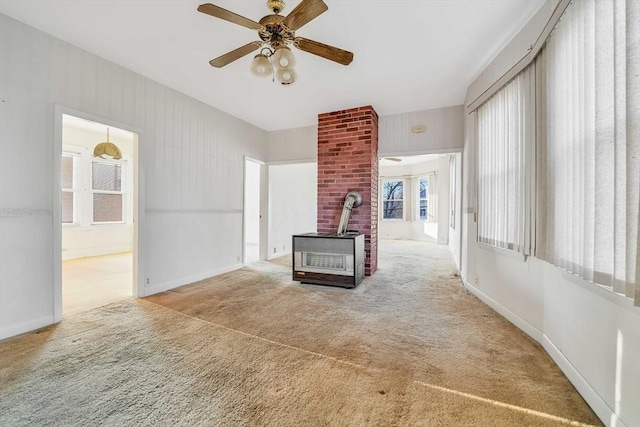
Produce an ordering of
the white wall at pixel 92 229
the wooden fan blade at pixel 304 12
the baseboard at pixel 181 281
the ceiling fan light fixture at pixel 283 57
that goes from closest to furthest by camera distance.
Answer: the wooden fan blade at pixel 304 12 → the ceiling fan light fixture at pixel 283 57 → the baseboard at pixel 181 281 → the white wall at pixel 92 229

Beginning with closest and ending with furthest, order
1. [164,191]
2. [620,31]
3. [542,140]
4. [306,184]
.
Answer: [620,31] → [542,140] → [164,191] → [306,184]

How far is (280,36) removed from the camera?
78.5 inches

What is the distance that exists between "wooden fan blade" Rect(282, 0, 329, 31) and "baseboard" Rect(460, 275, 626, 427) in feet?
8.80

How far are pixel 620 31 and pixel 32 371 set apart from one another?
12.7 feet

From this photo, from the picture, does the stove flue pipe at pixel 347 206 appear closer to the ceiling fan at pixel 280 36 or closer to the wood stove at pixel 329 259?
the wood stove at pixel 329 259

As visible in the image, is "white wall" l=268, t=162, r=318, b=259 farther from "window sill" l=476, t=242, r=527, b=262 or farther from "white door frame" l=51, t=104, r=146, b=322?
"window sill" l=476, t=242, r=527, b=262

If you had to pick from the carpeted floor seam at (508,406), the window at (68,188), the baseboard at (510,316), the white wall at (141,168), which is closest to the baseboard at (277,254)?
the white wall at (141,168)

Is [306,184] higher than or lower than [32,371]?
higher

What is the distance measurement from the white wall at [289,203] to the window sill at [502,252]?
368 cm

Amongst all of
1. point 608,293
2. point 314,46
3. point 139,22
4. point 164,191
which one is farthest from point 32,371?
point 608,293

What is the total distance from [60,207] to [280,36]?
268cm

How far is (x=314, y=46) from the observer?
2094 mm

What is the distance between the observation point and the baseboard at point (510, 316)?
2236mm

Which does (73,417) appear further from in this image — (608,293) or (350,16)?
(350,16)
